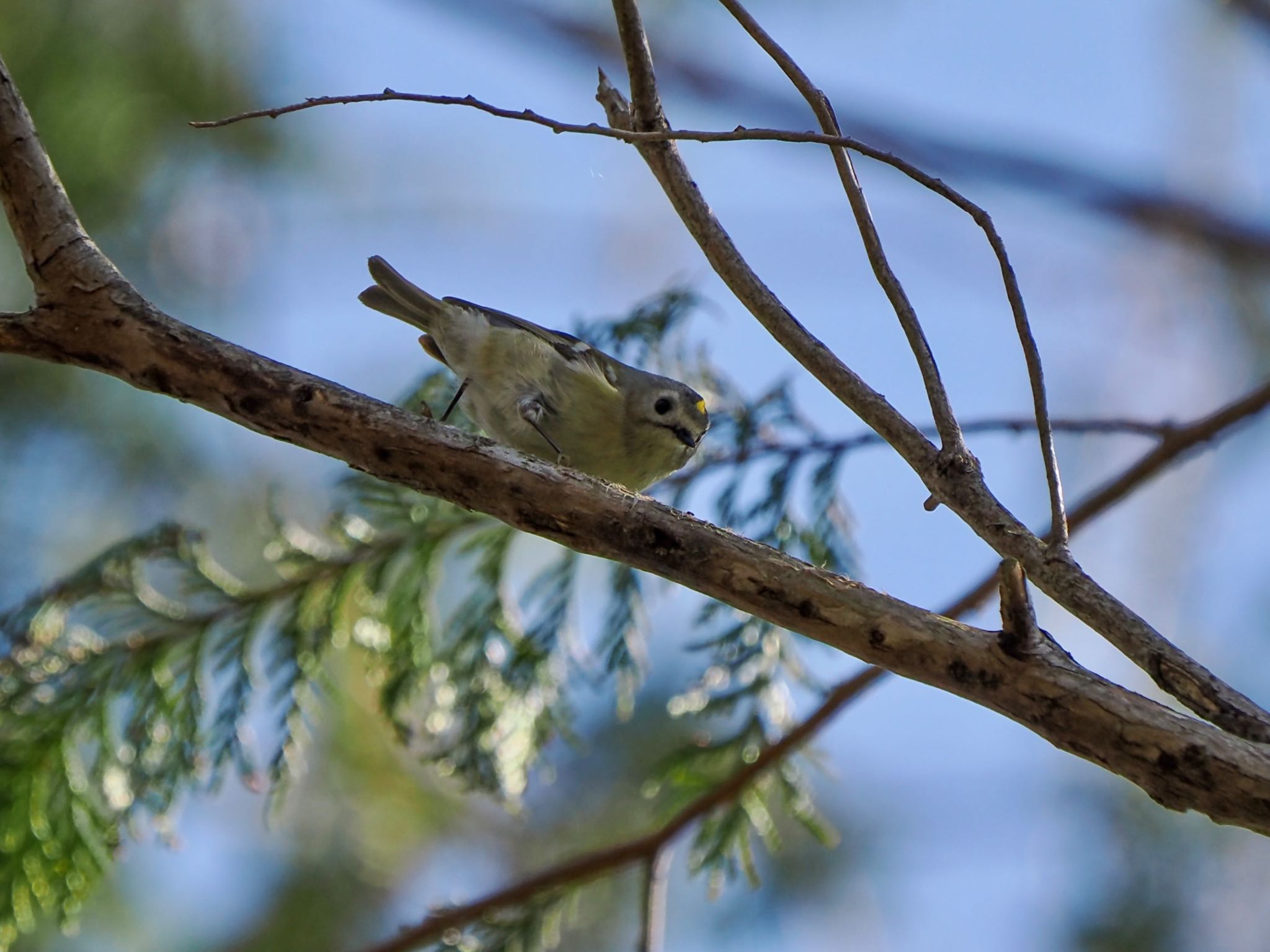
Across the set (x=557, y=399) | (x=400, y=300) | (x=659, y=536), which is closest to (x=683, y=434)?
(x=557, y=399)

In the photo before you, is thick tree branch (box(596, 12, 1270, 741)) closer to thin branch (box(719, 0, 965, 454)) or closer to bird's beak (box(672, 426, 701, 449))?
thin branch (box(719, 0, 965, 454))

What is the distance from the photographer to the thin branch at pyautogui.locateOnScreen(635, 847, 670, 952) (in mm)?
2174

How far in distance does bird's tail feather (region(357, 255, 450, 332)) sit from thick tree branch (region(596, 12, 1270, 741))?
3.95ft

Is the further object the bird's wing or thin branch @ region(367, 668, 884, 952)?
the bird's wing

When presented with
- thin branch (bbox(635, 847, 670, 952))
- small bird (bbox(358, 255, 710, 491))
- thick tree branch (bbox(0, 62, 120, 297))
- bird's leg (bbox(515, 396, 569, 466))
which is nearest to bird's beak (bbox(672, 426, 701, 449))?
small bird (bbox(358, 255, 710, 491))

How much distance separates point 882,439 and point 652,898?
36.3 inches

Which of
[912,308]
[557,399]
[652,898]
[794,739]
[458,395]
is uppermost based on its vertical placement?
[557,399]

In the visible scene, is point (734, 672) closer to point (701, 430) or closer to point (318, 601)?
point (701, 430)

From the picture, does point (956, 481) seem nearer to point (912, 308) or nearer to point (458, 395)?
point (912, 308)

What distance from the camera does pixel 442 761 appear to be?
2.61 metres

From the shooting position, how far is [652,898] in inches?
85.8

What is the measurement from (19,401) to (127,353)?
1.99 meters

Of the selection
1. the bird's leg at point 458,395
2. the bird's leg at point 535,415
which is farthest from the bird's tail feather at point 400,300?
the bird's leg at point 535,415

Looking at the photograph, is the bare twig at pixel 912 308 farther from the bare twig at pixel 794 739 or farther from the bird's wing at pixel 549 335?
the bird's wing at pixel 549 335
